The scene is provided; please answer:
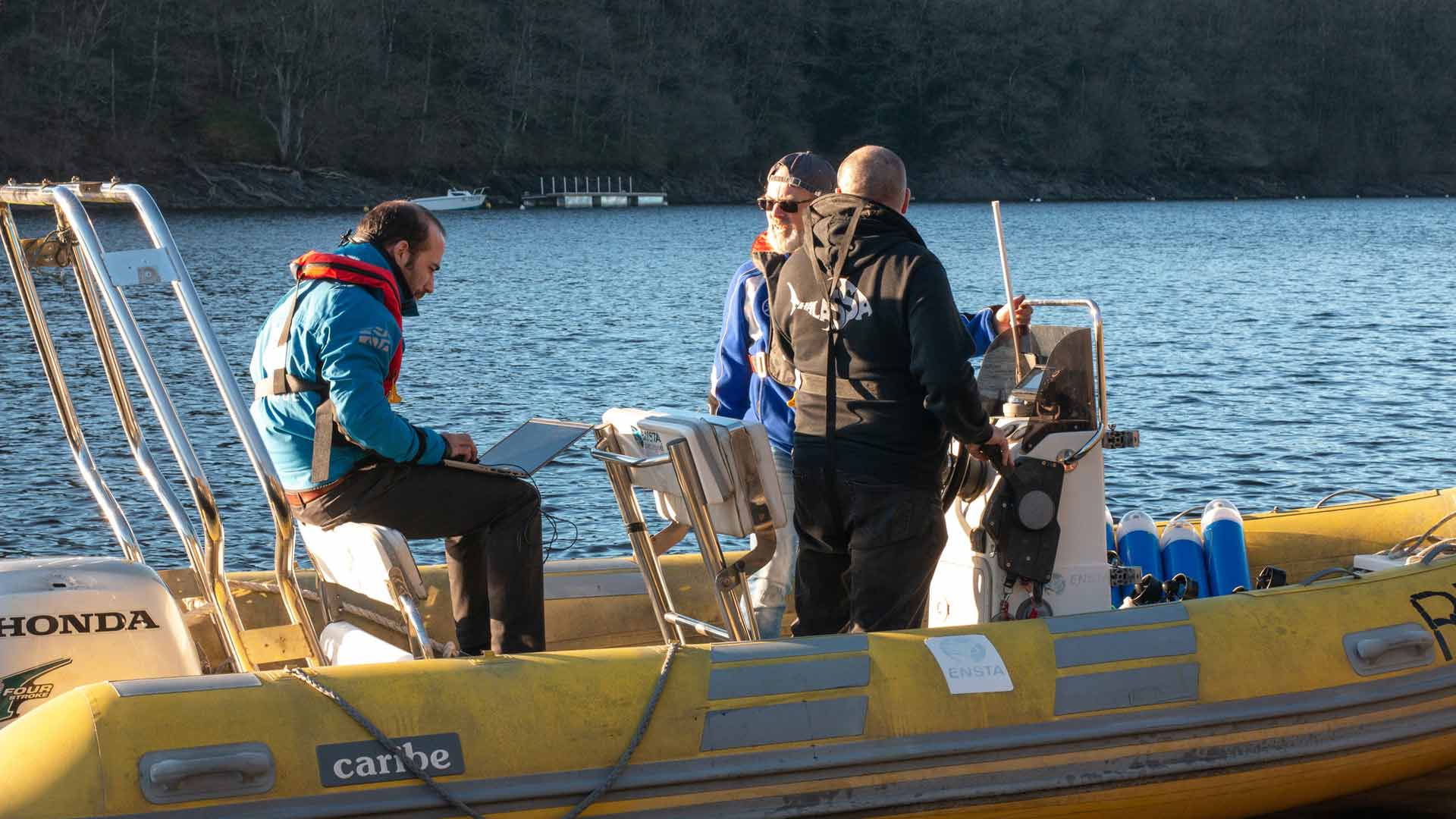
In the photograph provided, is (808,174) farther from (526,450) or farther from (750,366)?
(526,450)

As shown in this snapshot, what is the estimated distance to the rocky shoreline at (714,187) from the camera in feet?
218

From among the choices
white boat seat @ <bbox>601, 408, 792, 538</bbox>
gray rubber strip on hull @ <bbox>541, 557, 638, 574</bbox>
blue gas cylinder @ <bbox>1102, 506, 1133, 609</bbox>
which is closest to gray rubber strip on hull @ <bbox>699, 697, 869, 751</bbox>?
white boat seat @ <bbox>601, 408, 792, 538</bbox>

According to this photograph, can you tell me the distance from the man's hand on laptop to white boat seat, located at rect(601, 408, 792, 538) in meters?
0.43

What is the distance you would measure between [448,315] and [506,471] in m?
24.1

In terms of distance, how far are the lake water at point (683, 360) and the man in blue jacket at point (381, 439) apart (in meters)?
1.19

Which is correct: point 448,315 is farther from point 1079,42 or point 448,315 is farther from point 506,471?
point 1079,42

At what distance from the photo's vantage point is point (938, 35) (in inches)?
3858

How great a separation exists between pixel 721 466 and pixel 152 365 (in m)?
1.52

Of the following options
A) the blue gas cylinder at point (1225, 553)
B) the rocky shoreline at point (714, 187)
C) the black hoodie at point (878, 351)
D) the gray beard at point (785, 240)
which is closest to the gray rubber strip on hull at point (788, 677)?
the black hoodie at point (878, 351)

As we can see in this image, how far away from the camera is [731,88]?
300 ft

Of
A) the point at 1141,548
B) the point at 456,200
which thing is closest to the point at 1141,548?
the point at 1141,548

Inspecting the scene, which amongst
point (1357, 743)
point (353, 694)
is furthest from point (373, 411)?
point (1357, 743)

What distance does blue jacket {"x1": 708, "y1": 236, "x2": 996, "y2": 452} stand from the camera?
454 cm

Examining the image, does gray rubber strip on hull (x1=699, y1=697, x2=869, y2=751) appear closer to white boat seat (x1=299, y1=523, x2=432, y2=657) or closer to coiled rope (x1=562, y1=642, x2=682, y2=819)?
coiled rope (x1=562, y1=642, x2=682, y2=819)
